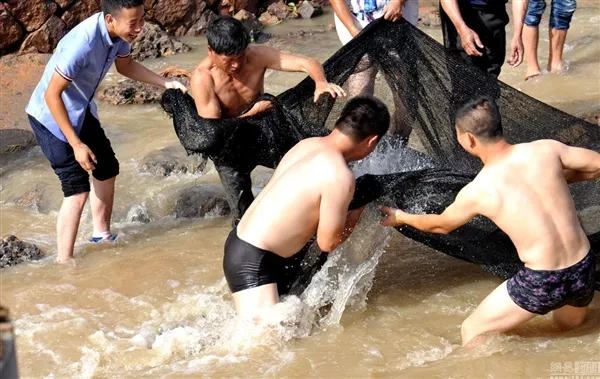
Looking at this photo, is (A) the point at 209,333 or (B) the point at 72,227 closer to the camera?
(A) the point at 209,333

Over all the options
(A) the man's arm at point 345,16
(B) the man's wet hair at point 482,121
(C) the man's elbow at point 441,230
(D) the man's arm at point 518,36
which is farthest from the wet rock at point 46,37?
(B) the man's wet hair at point 482,121

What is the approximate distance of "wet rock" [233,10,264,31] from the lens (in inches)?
425

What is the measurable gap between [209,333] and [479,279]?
1607 millimetres

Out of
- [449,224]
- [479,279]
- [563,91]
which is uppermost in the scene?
[449,224]

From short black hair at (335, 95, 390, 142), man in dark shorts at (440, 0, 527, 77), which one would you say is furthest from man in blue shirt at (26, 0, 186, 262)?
man in dark shorts at (440, 0, 527, 77)

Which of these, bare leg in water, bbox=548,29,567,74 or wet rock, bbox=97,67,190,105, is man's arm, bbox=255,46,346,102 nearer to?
wet rock, bbox=97,67,190,105

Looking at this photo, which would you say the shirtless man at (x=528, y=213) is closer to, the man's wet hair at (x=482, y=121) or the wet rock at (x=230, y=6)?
the man's wet hair at (x=482, y=121)

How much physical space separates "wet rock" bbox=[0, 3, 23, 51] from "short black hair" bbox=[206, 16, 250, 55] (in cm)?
545

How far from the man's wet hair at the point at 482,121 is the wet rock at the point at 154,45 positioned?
21.7ft

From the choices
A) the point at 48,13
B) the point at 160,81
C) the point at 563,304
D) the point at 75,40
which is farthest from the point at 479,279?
the point at 48,13

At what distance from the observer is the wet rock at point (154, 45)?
33.0 feet

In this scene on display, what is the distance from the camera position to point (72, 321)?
496cm

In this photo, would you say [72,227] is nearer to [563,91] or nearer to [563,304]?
[563,304]

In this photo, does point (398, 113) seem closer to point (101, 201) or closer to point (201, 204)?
point (201, 204)
